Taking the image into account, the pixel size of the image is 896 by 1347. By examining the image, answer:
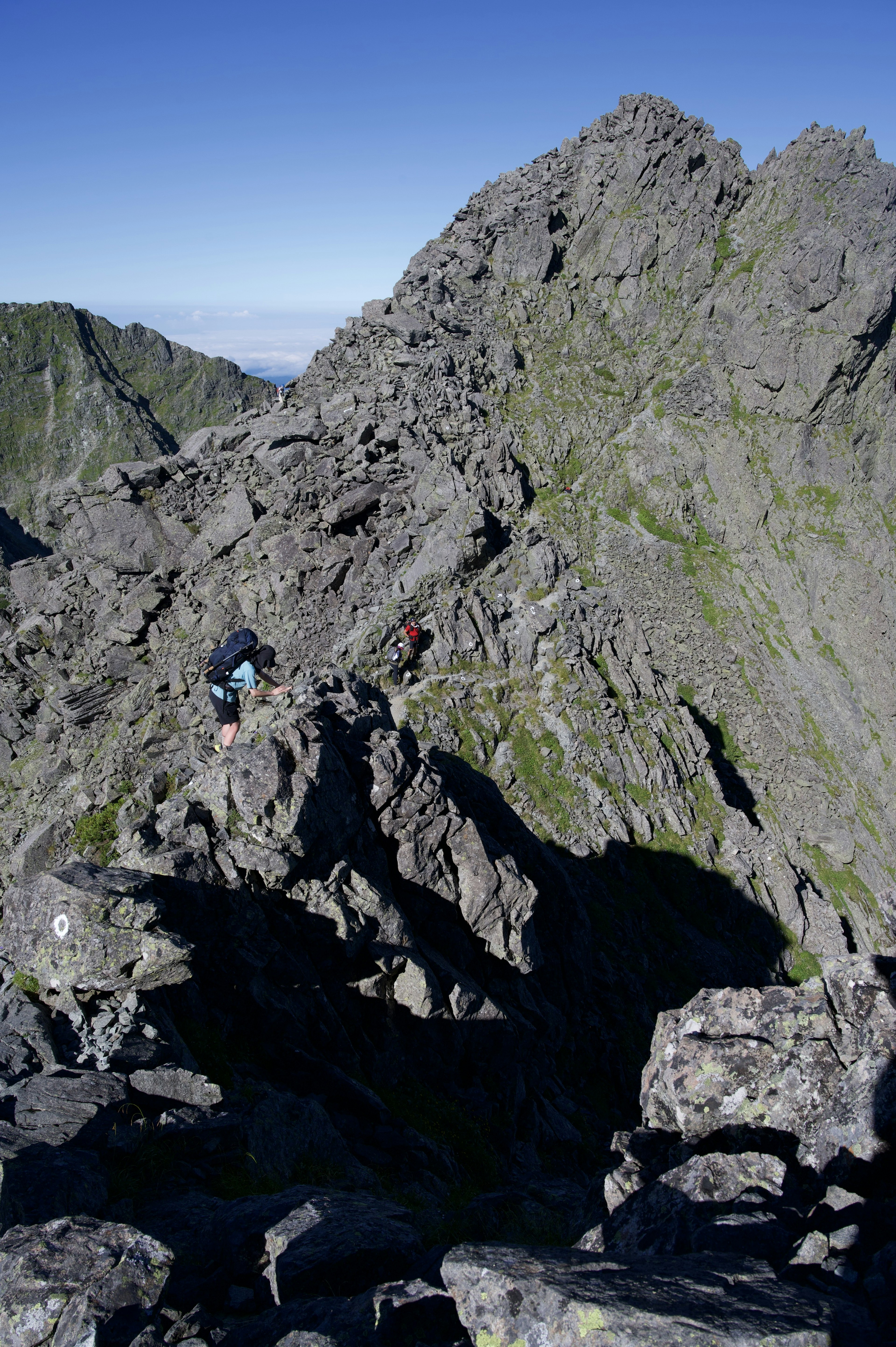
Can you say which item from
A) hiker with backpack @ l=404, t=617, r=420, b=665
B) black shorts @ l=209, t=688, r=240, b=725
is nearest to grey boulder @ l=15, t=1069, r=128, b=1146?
black shorts @ l=209, t=688, r=240, b=725

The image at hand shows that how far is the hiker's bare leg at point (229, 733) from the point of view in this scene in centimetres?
1997

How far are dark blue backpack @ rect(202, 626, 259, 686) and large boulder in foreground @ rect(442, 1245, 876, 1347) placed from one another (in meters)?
15.7

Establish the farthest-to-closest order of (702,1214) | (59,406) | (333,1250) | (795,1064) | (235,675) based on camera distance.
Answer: (59,406), (235,675), (795,1064), (702,1214), (333,1250)

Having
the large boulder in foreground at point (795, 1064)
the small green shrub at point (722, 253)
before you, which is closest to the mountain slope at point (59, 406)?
A: the small green shrub at point (722, 253)

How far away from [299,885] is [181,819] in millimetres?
3273

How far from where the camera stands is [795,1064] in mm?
10945

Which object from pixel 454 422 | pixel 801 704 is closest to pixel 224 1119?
pixel 454 422

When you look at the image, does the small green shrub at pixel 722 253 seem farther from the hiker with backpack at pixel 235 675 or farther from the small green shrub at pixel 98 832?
the small green shrub at pixel 98 832

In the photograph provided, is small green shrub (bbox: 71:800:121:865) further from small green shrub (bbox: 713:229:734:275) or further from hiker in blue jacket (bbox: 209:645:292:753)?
small green shrub (bbox: 713:229:734:275)

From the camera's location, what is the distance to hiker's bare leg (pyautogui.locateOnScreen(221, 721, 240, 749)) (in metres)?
20.0

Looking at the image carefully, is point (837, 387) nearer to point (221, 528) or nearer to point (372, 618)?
point (372, 618)

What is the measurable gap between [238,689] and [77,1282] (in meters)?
15.5

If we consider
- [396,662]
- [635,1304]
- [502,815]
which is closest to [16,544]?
[396,662]

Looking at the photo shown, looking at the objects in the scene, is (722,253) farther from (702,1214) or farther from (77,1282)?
(77,1282)
